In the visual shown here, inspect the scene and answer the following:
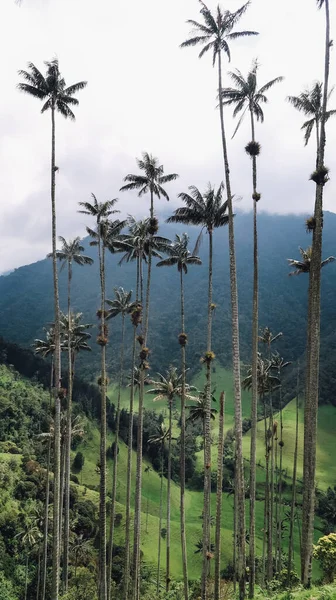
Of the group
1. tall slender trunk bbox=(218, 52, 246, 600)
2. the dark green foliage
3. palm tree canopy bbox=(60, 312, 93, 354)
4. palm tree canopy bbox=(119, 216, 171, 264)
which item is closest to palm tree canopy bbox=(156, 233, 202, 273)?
palm tree canopy bbox=(119, 216, 171, 264)

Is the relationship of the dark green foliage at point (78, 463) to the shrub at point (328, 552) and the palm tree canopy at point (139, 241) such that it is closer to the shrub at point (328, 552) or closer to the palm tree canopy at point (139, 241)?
the palm tree canopy at point (139, 241)

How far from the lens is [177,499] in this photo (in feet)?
445

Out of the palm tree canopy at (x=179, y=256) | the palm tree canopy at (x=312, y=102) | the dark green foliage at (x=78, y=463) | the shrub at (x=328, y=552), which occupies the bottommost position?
the dark green foliage at (x=78, y=463)

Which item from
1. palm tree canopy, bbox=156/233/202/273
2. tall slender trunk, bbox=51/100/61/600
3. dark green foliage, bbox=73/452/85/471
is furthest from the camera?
dark green foliage, bbox=73/452/85/471

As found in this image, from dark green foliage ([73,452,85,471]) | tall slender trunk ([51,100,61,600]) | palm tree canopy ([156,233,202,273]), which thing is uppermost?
palm tree canopy ([156,233,202,273])

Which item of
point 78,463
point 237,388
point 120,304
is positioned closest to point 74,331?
point 120,304

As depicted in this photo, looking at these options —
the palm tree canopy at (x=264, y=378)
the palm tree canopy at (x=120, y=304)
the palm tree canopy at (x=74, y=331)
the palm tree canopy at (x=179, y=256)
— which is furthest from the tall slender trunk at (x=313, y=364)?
the palm tree canopy at (x=74, y=331)

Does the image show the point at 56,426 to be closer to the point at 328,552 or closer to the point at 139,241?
the point at 139,241

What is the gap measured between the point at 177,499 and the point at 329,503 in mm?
48328

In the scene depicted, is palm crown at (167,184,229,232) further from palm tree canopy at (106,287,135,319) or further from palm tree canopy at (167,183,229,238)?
palm tree canopy at (106,287,135,319)

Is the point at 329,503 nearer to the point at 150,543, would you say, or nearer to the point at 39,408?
the point at 150,543

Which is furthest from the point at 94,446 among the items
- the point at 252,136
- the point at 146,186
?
the point at 252,136

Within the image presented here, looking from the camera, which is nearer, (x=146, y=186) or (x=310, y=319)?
(x=310, y=319)

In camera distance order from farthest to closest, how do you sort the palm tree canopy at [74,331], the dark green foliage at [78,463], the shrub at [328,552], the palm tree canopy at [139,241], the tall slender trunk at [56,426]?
the dark green foliage at [78,463] → the palm tree canopy at [74,331] → the palm tree canopy at [139,241] → the shrub at [328,552] → the tall slender trunk at [56,426]
